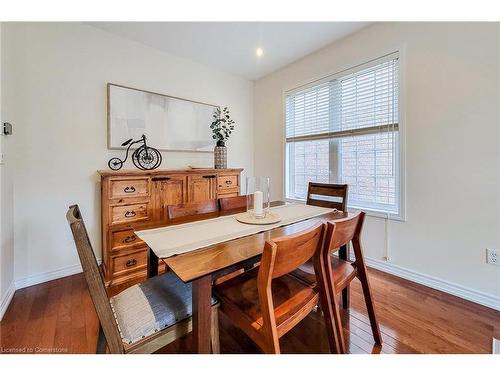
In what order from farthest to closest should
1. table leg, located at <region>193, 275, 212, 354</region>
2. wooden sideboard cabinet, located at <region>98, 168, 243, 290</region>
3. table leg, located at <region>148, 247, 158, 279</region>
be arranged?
wooden sideboard cabinet, located at <region>98, 168, 243, 290</region> < table leg, located at <region>148, 247, 158, 279</region> < table leg, located at <region>193, 275, 212, 354</region>

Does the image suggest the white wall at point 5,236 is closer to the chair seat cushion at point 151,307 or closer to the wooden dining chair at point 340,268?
the chair seat cushion at point 151,307

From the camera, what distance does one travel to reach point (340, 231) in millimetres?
1123

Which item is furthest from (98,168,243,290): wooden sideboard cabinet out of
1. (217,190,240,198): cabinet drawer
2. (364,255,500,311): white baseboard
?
(364,255,500,311): white baseboard

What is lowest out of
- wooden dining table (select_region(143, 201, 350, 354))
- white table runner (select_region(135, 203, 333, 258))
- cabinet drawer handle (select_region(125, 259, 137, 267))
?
cabinet drawer handle (select_region(125, 259, 137, 267))

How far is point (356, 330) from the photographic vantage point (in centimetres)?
147

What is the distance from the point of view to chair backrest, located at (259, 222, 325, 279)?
80cm

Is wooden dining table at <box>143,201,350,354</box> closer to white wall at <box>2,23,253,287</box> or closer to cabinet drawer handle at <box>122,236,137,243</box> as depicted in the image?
cabinet drawer handle at <box>122,236,137,243</box>

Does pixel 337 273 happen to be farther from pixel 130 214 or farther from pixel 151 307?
pixel 130 214

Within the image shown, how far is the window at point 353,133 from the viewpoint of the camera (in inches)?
88.7

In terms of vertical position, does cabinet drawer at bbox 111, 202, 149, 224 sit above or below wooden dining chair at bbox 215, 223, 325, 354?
above

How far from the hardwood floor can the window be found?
91 cm

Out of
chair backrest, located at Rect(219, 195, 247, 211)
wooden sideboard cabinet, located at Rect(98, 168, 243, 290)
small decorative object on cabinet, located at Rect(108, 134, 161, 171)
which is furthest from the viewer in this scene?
small decorative object on cabinet, located at Rect(108, 134, 161, 171)

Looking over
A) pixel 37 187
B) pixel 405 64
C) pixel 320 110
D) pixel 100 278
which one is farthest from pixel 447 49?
pixel 37 187
